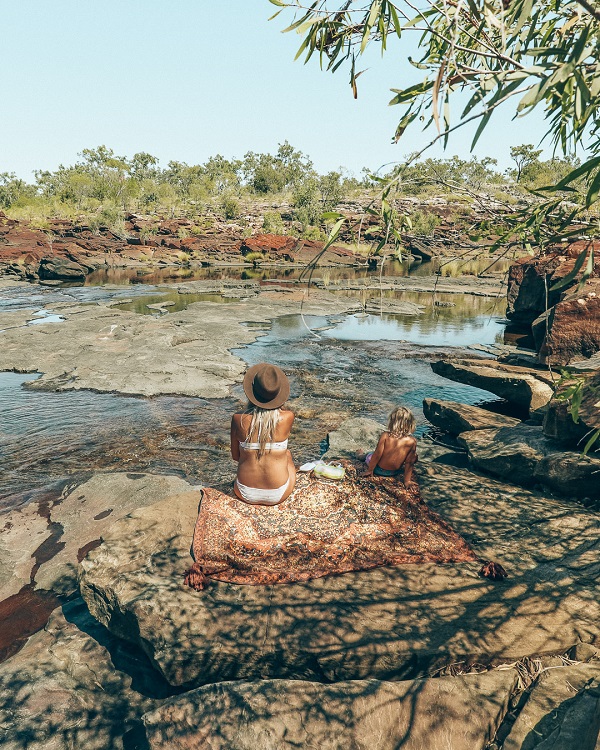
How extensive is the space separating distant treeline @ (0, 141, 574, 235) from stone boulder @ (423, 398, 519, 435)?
120 feet

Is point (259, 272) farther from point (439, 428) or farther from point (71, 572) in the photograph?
point (71, 572)

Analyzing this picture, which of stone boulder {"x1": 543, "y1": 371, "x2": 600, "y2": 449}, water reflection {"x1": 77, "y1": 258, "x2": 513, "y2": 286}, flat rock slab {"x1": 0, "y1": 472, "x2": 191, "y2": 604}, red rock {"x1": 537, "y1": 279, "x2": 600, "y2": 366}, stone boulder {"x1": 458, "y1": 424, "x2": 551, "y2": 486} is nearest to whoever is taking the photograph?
flat rock slab {"x1": 0, "y1": 472, "x2": 191, "y2": 604}

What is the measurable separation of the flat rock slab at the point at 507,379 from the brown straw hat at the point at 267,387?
16.2 feet

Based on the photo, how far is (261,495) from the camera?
14.0 ft

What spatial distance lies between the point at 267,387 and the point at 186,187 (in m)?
75.2

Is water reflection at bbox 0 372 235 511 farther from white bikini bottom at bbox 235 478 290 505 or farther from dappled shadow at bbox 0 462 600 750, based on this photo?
dappled shadow at bbox 0 462 600 750

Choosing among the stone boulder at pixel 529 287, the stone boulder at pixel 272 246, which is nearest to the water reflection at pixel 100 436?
the stone boulder at pixel 529 287

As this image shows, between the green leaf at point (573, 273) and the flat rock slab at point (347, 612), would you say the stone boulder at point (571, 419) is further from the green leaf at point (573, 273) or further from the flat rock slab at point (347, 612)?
the green leaf at point (573, 273)

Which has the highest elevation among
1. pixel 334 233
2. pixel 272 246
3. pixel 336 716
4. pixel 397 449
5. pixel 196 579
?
pixel 272 246

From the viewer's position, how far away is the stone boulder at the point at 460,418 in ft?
24.4

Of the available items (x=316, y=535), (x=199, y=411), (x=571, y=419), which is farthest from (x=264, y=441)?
(x=199, y=411)

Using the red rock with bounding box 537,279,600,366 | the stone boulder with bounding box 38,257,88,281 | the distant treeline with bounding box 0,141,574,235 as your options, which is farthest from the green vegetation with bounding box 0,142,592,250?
the red rock with bounding box 537,279,600,366

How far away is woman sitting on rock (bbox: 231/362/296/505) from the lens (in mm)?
4211

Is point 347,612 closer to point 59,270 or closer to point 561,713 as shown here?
→ point 561,713
